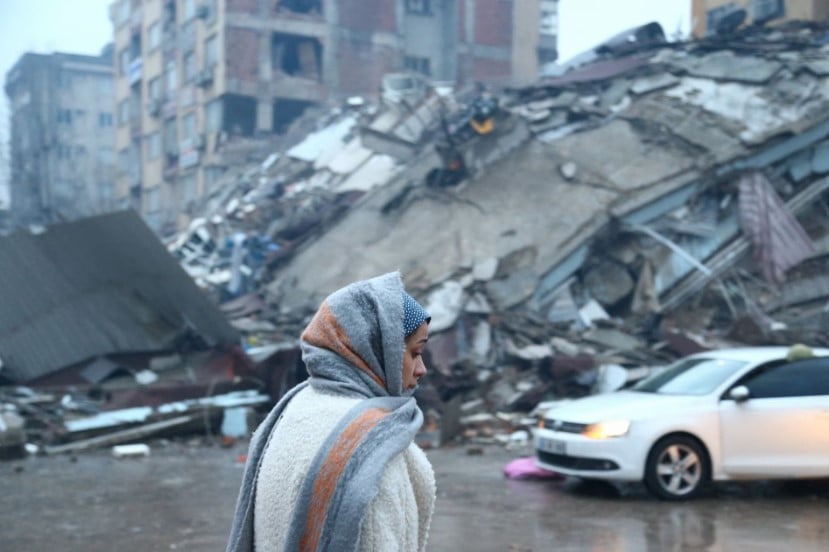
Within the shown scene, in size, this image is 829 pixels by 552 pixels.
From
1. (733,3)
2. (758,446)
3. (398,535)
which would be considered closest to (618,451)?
(758,446)

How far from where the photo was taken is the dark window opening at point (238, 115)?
52.7 m

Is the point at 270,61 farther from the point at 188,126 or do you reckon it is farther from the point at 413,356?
the point at 413,356

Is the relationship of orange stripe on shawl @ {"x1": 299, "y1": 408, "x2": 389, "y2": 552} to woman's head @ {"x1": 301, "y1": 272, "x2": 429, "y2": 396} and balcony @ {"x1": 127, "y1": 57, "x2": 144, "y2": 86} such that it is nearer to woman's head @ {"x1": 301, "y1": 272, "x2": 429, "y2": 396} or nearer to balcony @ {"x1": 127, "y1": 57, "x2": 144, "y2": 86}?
woman's head @ {"x1": 301, "y1": 272, "x2": 429, "y2": 396}

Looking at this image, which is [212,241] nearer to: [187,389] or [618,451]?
[187,389]

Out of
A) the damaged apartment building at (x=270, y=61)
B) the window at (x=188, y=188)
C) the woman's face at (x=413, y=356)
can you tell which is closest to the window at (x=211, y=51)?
the damaged apartment building at (x=270, y=61)

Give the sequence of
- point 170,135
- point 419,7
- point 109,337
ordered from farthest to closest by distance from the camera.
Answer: point 170,135, point 419,7, point 109,337

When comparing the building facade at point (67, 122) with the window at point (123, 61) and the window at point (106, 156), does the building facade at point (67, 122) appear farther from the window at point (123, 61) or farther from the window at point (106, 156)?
the window at point (123, 61)

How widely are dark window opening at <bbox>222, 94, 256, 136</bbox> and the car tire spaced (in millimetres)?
44807

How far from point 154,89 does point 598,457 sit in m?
58.1

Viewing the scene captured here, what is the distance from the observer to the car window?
10.5 metres

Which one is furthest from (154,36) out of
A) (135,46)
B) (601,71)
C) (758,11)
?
(601,71)

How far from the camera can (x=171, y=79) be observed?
2382 inches

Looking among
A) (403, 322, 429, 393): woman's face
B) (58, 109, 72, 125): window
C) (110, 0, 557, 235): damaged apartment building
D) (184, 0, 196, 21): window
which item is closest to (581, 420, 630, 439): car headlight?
(403, 322, 429, 393): woman's face

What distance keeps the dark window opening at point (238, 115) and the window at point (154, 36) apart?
12.5 meters
